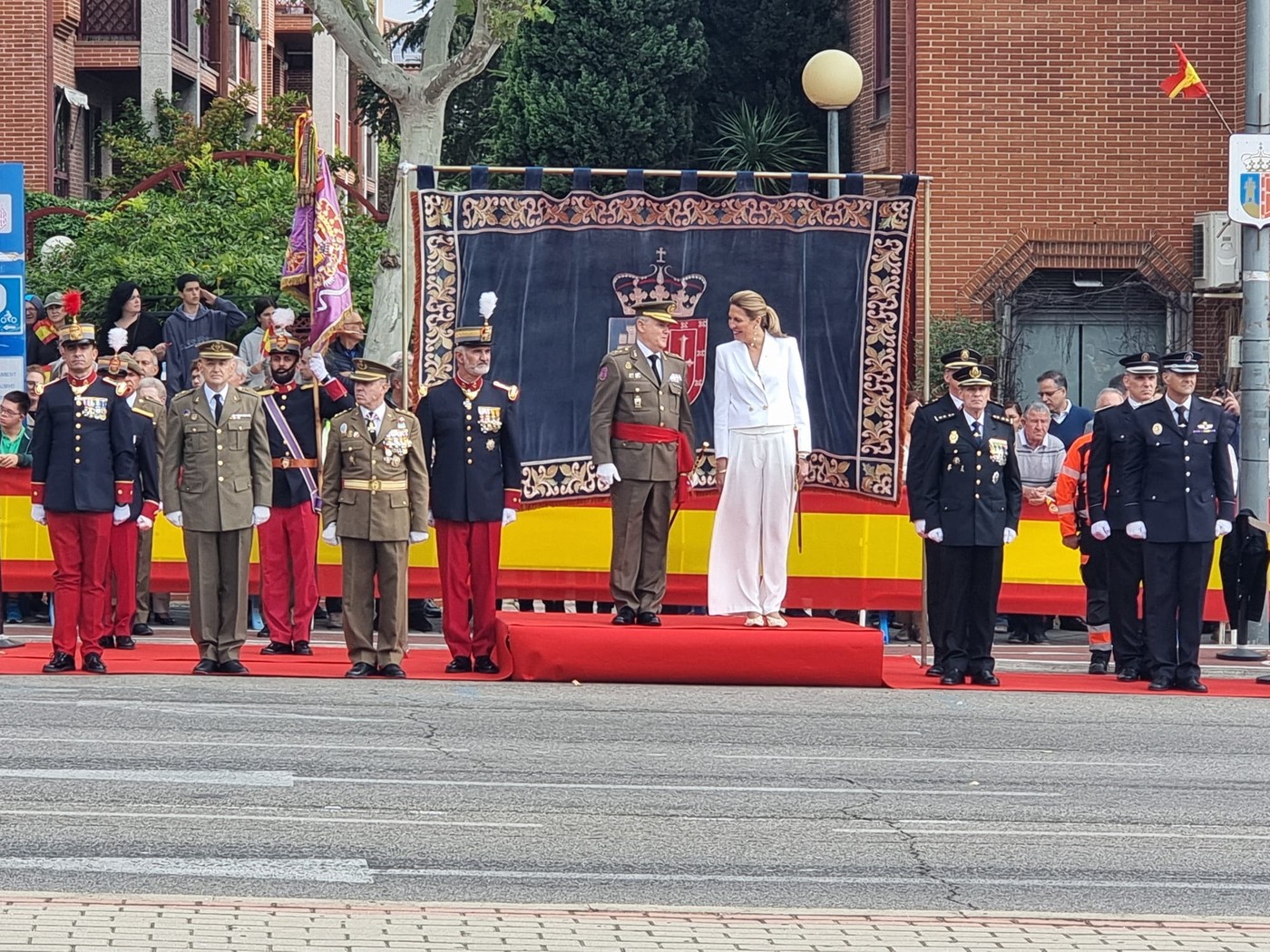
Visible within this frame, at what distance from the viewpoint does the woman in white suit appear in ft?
44.1

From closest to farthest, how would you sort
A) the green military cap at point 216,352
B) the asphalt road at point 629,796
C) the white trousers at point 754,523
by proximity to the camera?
the asphalt road at point 629,796, the white trousers at point 754,523, the green military cap at point 216,352

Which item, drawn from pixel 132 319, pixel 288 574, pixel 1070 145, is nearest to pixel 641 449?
pixel 288 574

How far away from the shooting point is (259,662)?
14016 millimetres

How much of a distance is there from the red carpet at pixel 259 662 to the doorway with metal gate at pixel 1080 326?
1178 centimetres

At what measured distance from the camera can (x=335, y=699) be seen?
1223 cm

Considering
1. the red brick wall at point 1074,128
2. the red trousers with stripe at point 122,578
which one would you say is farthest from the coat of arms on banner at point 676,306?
the red brick wall at point 1074,128

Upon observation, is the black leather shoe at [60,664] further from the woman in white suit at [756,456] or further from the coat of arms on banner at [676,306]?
the coat of arms on banner at [676,306]

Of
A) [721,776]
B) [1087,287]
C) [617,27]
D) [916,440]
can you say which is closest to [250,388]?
[916,440]

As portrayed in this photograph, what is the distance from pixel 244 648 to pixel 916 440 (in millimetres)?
4601

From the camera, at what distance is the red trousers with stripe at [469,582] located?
1373cm

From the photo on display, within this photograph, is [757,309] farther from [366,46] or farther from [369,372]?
[366,46]

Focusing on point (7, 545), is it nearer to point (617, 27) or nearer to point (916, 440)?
point (916, 440)

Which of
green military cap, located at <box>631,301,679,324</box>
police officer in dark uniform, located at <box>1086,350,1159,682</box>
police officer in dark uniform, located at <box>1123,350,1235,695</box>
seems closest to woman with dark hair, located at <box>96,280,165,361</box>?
green military cap, located at <box>631,301,679,324</box>

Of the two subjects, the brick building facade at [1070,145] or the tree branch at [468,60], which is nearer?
the tree branch at [468,60]
